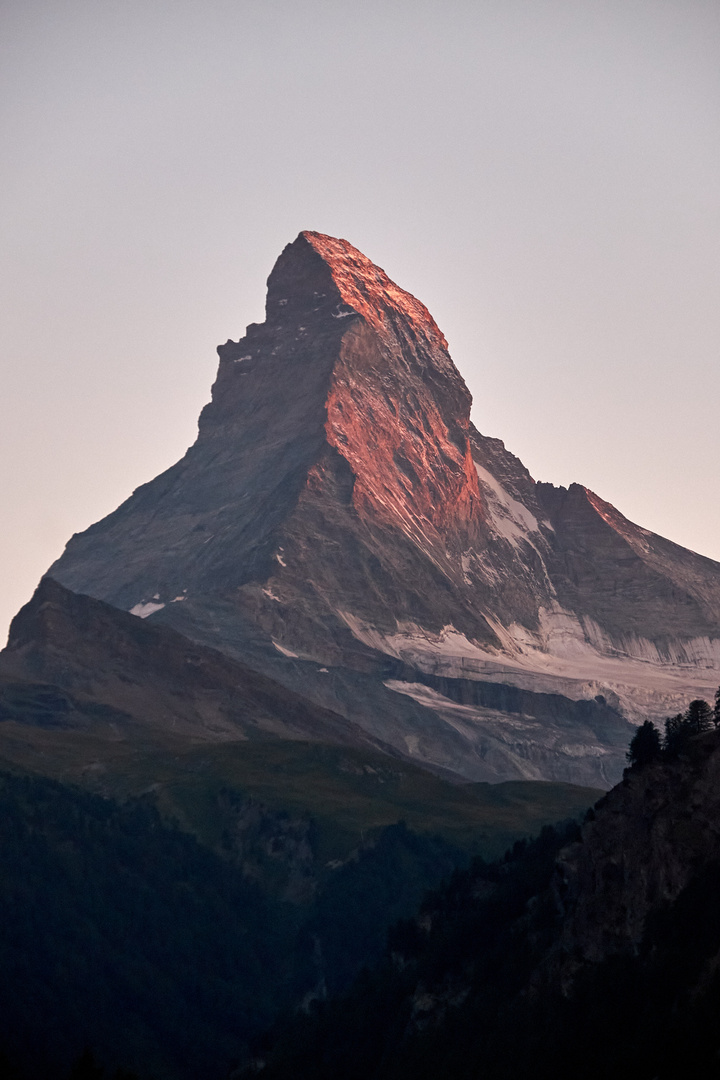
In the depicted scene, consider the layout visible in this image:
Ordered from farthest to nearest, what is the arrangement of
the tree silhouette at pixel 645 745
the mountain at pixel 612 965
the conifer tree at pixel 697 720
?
the conifer tree at pixel 697 720 → the tree silhouette at pixel 645 745 → the mountain at pixel 612 965

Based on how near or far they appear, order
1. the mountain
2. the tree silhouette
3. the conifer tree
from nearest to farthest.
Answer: the mountain, the tree silhouette, the conifer tree

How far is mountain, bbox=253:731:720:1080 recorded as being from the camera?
493 ft

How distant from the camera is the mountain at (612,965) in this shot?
150 meters

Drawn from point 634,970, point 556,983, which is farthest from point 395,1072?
point 634,970

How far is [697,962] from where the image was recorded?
501 ft

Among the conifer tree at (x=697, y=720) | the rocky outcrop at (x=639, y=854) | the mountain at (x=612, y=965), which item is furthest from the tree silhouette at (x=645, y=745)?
the rocky outcrop at (x=639, y=854)

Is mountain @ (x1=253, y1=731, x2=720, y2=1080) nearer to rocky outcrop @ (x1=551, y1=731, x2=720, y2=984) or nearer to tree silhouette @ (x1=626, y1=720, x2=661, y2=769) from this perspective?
rocky outcrop @ (x1=551, y1=731, x2=720, y2=984)

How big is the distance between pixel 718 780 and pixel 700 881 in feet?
33.6

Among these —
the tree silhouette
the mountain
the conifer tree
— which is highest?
the conifer tree

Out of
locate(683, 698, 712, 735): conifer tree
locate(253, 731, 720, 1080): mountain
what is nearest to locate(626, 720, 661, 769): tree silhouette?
locate(683, 698, 712, 735): conifer tree

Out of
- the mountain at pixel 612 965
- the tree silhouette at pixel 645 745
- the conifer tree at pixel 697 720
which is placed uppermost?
the conifer tree at pixel 697 720

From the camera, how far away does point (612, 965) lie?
16500 cm

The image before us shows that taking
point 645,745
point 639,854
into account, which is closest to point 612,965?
point 639,854

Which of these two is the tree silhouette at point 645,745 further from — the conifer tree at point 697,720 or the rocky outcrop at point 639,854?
the rocky outcrop at point 639,854
